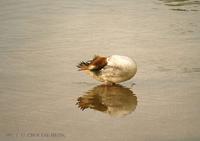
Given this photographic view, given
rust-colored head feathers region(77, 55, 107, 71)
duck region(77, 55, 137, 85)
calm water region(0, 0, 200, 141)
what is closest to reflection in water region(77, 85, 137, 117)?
calm water region(0, 0, 200, 141)

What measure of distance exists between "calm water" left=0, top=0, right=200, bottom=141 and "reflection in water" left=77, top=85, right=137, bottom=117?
0.01 metres

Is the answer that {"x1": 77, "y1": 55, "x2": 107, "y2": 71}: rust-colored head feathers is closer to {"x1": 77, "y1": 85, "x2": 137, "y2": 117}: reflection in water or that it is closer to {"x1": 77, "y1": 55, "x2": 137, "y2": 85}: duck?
{"x1": 77, "y1": 55, "x2": 137, "y2": 85}: duck

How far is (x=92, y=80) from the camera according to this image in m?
9.02

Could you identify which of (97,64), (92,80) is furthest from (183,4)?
(97,64)

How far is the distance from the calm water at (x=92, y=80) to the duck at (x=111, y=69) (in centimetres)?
16

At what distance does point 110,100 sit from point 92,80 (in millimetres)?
1000

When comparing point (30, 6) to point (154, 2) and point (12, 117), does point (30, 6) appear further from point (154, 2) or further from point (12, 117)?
point (12, 117)

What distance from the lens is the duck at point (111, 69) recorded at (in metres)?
8.45

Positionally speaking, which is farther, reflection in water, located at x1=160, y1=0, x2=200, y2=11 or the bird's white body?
reflection in water, located at x1=160, y1=0, x2=200, y2=11

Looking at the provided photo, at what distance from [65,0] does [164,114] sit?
23.8 feet

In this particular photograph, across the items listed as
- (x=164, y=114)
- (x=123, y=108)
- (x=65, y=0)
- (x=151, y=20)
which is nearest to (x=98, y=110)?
(x=123, y=108)

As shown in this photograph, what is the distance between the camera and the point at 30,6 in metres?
13.7

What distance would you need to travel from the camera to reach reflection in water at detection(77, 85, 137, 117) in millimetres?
7738

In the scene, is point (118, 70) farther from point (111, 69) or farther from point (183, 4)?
point (183, 4)
